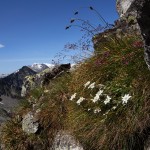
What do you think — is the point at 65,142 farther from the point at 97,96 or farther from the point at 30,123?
the point at 97,96

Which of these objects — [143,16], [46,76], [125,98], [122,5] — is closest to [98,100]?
[125,98]

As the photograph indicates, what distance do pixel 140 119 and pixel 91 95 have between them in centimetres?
148

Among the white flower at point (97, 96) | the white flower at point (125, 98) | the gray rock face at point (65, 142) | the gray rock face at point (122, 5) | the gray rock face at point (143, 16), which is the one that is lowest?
the gray rock face at point (65, 142)

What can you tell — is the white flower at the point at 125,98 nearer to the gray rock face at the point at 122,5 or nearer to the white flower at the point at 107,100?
the white flower at the point at 107,100

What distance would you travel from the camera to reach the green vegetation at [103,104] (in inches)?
273

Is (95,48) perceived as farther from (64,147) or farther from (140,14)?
(140,14)

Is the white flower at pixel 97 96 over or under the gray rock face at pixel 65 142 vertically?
over

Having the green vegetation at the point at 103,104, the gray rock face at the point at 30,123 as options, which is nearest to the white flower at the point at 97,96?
the green vegetation at the point at 103,104

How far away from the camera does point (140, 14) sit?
5215 mm

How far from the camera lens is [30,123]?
9953 mm

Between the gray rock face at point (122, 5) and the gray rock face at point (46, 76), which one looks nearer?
the gray rock face at point (122, 5)

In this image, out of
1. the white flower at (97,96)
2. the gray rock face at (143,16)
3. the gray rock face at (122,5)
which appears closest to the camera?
the gray rock face at (143,16)

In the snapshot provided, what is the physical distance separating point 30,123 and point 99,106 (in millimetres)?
2930

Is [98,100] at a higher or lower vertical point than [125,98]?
higher
